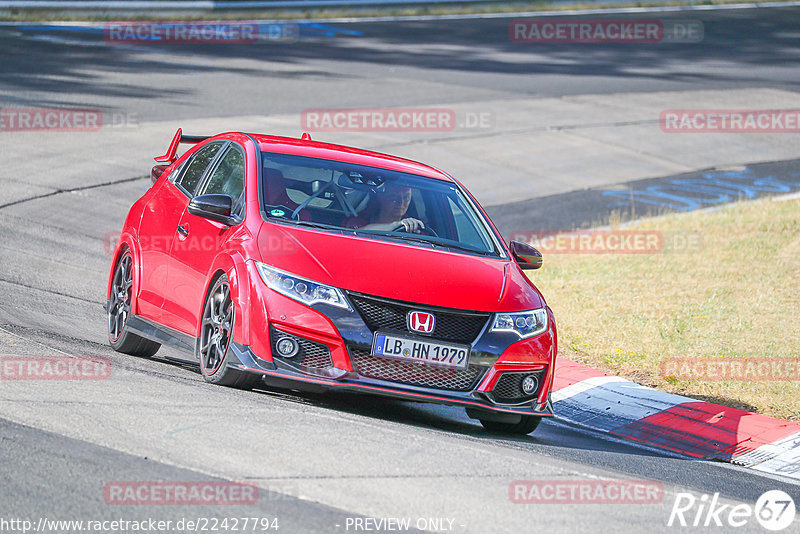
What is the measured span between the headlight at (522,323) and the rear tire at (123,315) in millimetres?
2772

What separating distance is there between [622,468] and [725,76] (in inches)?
988

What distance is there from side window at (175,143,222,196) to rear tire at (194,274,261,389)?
134 centimetres

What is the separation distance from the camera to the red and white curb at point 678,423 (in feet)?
26.0

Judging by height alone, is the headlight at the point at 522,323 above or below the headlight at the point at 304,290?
below

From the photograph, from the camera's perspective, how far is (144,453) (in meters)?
5.48

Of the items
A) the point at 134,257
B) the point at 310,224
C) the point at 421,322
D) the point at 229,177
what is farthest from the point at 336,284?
the point at 134,257

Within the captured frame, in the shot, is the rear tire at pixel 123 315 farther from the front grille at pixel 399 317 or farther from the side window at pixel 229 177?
the front grille at pixel 399 317

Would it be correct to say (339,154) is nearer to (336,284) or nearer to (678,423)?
(336,284)

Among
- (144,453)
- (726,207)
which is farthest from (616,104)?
(144,453)

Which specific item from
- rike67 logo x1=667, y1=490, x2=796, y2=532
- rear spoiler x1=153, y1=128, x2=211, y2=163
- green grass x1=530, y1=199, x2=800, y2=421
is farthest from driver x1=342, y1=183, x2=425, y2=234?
green grass x1=530, y1=199, x2=800, y2=421

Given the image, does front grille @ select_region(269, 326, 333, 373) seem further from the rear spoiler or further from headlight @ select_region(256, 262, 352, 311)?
the rear spoiler

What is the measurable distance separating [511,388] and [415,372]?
27.5 inches

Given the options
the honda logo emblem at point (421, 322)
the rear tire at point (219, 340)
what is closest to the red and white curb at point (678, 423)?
the honda logo emblem at point (421, 322)

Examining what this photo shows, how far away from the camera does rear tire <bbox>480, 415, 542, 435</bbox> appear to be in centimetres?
745
